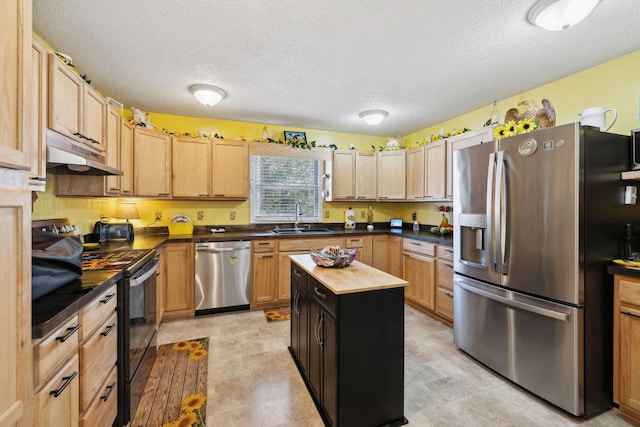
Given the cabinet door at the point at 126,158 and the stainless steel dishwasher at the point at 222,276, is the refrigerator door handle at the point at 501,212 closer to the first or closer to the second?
the stainless steel dishwasher at the point at 222,276

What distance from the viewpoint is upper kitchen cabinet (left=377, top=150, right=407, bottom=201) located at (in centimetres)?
438

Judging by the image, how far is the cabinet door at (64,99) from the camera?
172 centimetres

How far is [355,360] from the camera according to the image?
1.57m

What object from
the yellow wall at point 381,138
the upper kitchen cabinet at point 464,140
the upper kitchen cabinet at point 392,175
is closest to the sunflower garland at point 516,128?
the upper kitchen cabinet at point 464,140

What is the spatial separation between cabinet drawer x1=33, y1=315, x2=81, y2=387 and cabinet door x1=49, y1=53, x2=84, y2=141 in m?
1.31

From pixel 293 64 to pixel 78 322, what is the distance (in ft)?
7.57

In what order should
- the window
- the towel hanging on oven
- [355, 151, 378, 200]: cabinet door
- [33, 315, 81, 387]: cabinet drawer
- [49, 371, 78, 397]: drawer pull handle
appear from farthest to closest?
[355, 151, 378, 200]: cabinet door → the window → the towel hanging on oven → [49, 371, 78, 397]: drawer pull handle → [33, 315, 81, 387]: cabinet drawer

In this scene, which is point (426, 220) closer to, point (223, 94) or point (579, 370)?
point (579, 370)

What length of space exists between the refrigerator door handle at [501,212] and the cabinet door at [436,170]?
1454mm

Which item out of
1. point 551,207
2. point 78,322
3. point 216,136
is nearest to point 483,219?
point 551,207

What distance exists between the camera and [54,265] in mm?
1266

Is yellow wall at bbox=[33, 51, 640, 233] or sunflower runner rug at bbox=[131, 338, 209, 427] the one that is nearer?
sunflower runner rug at bbox=[131, 338, 209, 427]

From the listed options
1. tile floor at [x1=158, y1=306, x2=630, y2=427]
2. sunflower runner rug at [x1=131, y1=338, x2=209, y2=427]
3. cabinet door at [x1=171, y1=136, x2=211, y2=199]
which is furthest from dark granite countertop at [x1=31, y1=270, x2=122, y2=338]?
cabinet door at [x1=171, y1=136, x2=211, y2=199]

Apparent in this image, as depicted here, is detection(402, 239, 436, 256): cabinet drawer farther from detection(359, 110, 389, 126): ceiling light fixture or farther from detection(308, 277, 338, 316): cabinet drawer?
detection(308, 277, 338, 316): cabinet drawer
